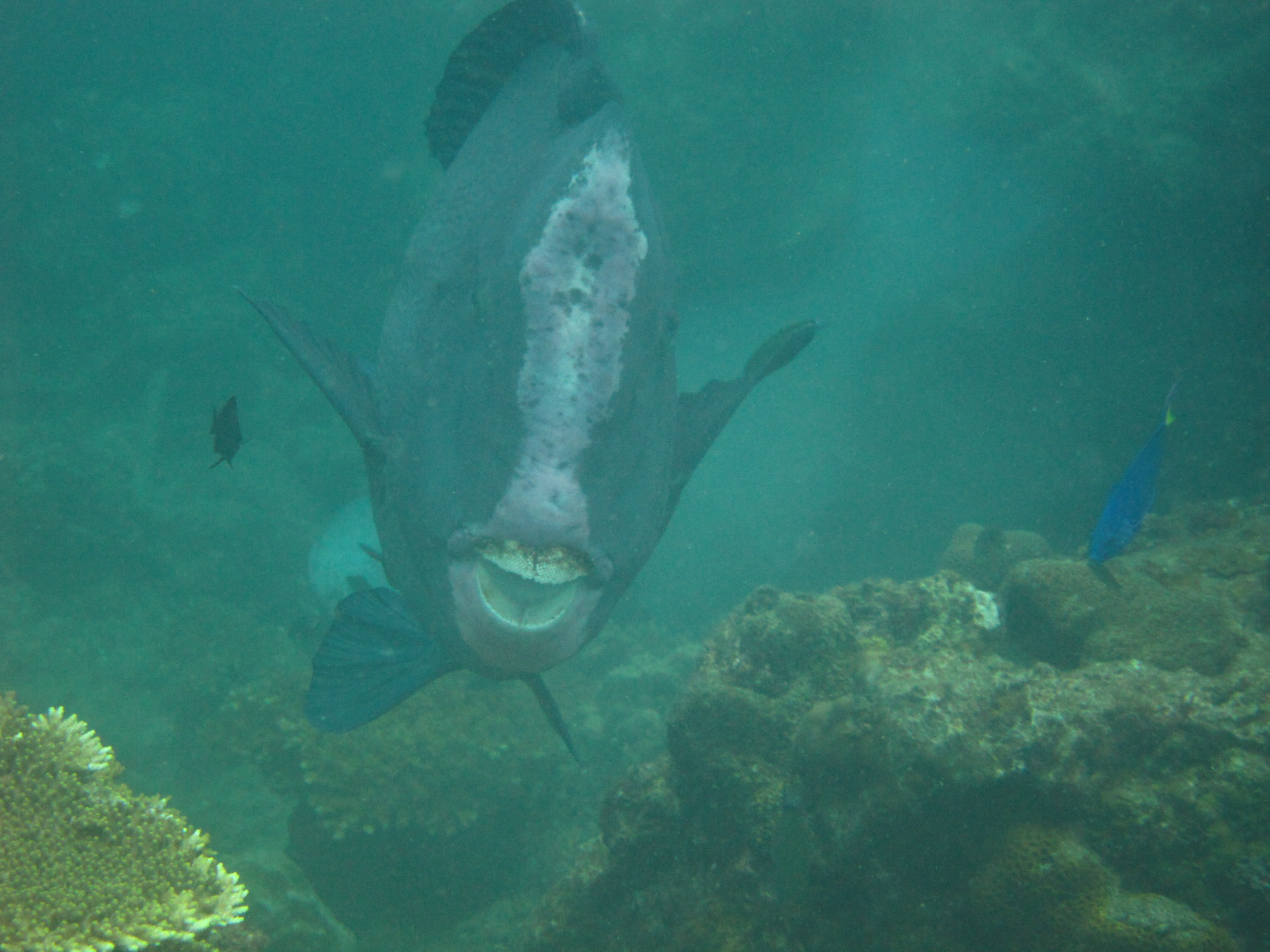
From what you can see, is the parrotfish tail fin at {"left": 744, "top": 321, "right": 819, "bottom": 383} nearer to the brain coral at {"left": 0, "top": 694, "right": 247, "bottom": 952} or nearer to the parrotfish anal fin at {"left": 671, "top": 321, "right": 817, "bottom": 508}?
the parrotfish anal fin at {"left": 671, "top": 321, "right": 817, "bottom": 508}

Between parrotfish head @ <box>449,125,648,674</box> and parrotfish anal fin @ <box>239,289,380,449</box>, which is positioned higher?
parrotfish anal fin @ <box>239,289,380,449</box>

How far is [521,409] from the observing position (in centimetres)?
187

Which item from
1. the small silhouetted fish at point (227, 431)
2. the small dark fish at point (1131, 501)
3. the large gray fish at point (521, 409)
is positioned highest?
the small silhouetted fish at point (227, 431)

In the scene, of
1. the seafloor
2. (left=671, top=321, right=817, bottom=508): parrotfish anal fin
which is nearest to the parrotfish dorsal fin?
(left=671, top=321, right=817, bottom=508): parrotfish anal fin

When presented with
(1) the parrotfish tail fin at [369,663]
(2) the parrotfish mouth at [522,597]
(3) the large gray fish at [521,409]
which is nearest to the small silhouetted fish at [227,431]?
(3) the large gray fish at [521,409]

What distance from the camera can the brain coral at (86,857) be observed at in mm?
2420

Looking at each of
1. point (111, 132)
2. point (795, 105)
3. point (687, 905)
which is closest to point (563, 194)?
point (687, 905)

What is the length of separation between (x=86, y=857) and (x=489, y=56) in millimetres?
4161

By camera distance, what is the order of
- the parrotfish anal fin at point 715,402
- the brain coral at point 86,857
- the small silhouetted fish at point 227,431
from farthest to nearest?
the small silhouetted fish at point 227,431 → the parrotfish anal fin at point 715,402 → the brain coral at point 86,857

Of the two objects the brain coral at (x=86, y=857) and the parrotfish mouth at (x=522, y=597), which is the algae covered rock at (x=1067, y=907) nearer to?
the parrotfish mouth at (x=522, y=597)

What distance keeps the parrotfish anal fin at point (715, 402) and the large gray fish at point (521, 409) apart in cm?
2

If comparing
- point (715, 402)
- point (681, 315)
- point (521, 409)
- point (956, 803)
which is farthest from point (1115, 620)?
point (681, 315)

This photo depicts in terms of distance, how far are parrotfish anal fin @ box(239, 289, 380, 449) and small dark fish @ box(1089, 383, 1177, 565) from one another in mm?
5007

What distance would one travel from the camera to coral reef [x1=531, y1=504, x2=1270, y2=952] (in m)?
2.92
